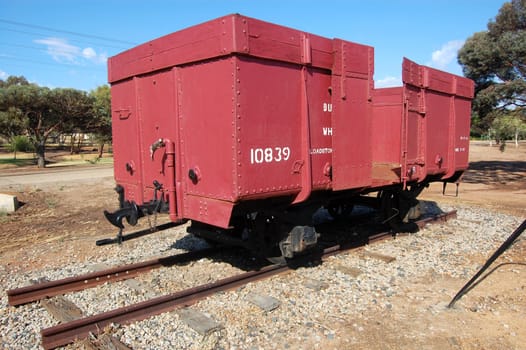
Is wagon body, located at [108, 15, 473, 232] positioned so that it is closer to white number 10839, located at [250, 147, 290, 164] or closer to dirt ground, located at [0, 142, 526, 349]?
white number 10839, located at [250, 147, 290, 164]

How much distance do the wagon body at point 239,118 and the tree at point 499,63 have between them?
57.4 feet

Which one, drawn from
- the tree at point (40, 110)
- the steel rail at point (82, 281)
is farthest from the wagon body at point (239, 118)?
the tree at point (40, 110)

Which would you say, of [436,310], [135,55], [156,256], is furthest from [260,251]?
[135,55]

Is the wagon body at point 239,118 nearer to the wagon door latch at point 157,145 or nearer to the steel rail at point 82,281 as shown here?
the wagon door latch at point 157,145

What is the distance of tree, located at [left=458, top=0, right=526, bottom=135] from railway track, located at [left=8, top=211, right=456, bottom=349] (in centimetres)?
1939

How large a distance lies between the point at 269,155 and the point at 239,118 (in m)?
0.69

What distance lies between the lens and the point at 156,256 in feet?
24.2

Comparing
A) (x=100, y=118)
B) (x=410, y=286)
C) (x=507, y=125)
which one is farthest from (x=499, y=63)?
(x=100, y=118)

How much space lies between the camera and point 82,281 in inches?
227

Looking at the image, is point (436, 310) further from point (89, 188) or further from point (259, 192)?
point (89, 188)

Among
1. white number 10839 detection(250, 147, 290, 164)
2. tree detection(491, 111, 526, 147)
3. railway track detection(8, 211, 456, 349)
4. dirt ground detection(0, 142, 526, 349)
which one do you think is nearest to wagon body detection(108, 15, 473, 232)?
white number 10839 detection(250, 147, 290, 164)

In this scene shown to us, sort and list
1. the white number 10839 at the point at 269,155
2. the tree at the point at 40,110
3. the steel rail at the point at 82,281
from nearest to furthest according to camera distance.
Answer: the white number 10839 at the point at 269,155, the steel rail at the point at 82,281, the tree at the point at 40,110

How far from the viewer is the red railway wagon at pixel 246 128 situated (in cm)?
498

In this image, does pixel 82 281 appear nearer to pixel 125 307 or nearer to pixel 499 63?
pixel 125 307
